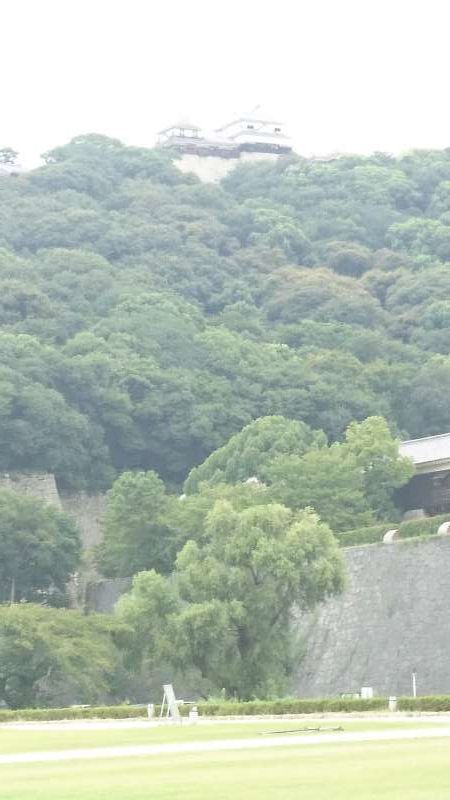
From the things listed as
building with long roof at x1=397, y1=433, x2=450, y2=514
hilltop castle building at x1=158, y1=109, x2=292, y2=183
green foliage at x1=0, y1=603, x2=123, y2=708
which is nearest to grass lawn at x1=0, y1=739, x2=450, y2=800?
green foliage at x1=0, y1=603, x2=123, y2=708

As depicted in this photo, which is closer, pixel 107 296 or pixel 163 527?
pixel 163 527

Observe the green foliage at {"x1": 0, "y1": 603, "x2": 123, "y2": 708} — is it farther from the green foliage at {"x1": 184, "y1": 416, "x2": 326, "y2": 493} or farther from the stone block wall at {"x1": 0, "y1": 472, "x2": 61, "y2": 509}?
the stone block wall at {"x1": 0, "y1": 472, "x2": 61, "y2": 509}

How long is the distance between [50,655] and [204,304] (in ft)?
126

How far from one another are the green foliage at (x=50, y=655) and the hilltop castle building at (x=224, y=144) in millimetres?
61196

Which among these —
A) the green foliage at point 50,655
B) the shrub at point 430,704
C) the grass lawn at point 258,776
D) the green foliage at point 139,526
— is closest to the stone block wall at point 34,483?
the green foliage at point 139,526


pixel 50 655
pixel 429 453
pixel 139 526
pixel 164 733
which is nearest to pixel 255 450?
pixel 139 526

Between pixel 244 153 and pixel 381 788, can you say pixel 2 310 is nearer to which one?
pixel 244 153

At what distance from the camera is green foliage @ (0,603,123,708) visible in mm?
39344

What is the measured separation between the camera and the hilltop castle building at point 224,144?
101625 mm

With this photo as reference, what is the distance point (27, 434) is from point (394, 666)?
855 inches

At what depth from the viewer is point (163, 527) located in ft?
161

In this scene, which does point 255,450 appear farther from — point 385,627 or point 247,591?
point 247,591

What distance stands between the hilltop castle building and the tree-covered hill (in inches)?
162

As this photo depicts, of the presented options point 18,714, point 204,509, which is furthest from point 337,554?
point 204,509
